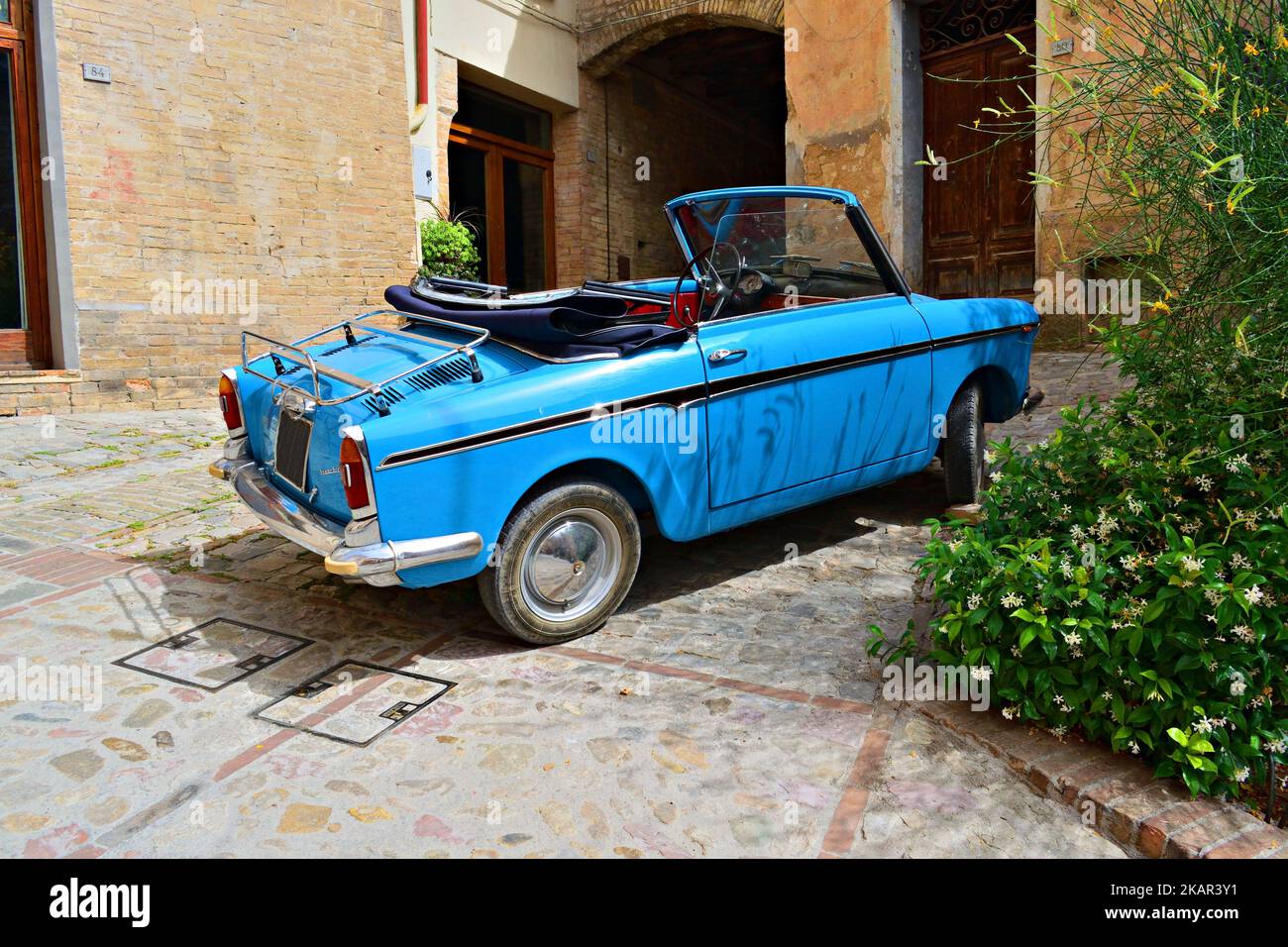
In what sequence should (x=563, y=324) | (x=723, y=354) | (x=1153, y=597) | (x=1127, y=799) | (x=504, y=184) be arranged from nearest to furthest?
(x=1127, y=799) → (x=1153, y=597) → (x=563, y=324) → (x=723, y=354) → (x=504, y=184)

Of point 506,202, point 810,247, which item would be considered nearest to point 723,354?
point 810,247

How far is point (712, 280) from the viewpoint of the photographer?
4406mm

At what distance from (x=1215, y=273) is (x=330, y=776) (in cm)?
307

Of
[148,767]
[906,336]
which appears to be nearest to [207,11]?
[906,336]

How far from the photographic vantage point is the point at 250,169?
955 centimetres

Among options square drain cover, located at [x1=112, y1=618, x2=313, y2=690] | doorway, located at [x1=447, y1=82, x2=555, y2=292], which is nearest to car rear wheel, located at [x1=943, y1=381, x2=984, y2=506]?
square drain cover, located at [x1=112, y1=618, x2=313, y2=690]

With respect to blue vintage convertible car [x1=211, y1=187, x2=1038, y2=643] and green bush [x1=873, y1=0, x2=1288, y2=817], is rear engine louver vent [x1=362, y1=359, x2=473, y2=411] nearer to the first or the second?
blue vintage convertible car [x1=211, y1=187, x2=1038, y2=643]

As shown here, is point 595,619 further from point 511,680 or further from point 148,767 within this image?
point 148,767

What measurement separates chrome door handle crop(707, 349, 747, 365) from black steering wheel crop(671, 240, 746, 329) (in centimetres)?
27

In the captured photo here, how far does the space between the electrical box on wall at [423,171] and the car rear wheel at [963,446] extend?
7.99m

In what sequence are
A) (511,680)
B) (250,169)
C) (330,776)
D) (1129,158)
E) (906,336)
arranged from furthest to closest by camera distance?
(250,169)
(906,336)
(511,680)
(1129,158)
(330,776)

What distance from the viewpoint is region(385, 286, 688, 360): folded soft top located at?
375 cm

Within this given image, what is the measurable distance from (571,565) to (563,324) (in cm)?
96

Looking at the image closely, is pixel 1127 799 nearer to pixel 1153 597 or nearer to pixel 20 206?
pixel 1153 597
